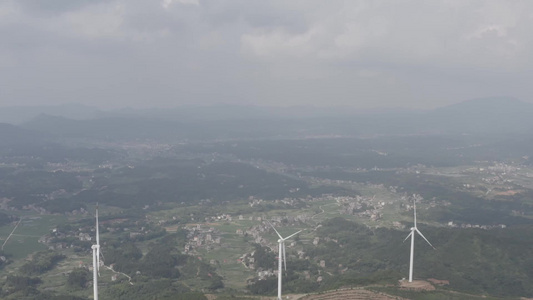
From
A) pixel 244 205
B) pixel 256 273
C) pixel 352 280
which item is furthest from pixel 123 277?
pixel 244 205

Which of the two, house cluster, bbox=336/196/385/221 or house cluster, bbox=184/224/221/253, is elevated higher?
house cluster, bbox=336/196/385/221

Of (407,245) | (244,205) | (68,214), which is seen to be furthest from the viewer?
(244,205)

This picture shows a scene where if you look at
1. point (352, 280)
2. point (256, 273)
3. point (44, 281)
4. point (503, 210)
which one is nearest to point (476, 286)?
point (352, 280)

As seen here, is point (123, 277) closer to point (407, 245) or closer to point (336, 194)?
point (407, 245)

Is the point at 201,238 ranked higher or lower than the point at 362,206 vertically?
lower

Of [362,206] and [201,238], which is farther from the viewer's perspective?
[362,206]

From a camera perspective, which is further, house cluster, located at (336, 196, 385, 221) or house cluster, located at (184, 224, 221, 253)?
house cluster, located at (336, 196, 385, 221)

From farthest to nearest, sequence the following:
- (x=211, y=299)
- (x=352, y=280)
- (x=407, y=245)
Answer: (x=407, y=245), (x=352, y=280), (x=211, y=299)

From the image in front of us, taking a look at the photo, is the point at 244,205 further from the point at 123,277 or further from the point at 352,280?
the point at 352,280

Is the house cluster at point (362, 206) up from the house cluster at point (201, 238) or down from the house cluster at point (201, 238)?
up

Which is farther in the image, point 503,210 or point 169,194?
point 169,194

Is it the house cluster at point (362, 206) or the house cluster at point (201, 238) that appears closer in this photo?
the house cluster at point (201, 238)
